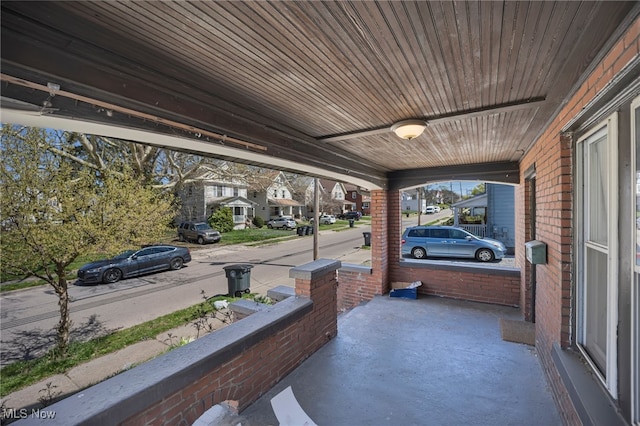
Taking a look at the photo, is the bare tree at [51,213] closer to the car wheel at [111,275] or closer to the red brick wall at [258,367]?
the car wheel at [111,275]

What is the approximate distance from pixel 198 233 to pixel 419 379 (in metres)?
17.1

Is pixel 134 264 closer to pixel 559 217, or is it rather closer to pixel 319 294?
pixel 319 294

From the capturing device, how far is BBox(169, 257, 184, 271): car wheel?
1117cm

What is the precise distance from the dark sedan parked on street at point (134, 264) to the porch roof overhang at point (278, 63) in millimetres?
8100

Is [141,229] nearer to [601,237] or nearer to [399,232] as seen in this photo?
[399,232]

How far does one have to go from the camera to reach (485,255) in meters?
10.6

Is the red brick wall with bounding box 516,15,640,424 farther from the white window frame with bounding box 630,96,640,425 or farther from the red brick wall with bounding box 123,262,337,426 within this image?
the red brick wall with bounding box 123,262,337,426

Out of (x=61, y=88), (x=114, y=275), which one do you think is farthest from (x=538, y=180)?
(x=114, y=275)

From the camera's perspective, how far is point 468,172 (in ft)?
18.8

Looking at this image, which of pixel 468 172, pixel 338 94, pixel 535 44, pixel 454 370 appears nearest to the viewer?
pixel 535 44

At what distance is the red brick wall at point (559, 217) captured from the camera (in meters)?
1.56

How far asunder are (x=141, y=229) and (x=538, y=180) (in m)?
7.48

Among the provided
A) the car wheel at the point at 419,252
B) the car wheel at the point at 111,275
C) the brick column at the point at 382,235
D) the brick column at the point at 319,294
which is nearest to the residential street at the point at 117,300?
the car wheel at the point at 111,275

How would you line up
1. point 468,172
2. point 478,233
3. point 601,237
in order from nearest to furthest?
1. point 601,237
2. point 468,172
3. point 478,233
